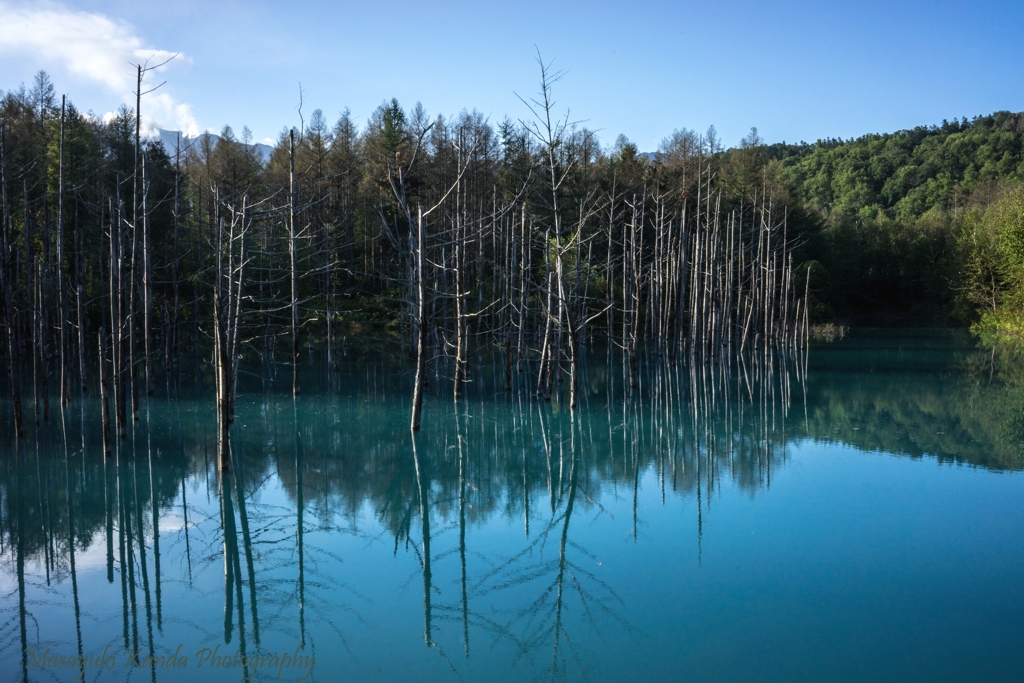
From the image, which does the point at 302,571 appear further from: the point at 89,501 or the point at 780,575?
the point at 780,575

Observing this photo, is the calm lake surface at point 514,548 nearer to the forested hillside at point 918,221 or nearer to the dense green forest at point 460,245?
the dense green forest at point 460,245

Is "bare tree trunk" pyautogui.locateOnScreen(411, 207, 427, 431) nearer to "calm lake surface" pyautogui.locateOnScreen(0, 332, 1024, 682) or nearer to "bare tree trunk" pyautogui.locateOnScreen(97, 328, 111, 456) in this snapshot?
"calm lake surface" pyautogui.locateOnScreen(0, 332, 1024, 682)

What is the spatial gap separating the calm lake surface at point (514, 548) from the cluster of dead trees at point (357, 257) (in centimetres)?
108

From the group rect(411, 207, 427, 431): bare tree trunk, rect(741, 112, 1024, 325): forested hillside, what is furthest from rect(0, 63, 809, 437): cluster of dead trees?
rect(741, 112, 1024, 325): forested hillside

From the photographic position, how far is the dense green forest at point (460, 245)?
1073 centimetres

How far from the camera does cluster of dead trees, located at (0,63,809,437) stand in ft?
32.9

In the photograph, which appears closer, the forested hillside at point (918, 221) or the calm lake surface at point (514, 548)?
the calm lake surface at point (514, 548)

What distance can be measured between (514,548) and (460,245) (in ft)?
26.2

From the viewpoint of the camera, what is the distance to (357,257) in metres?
24.9

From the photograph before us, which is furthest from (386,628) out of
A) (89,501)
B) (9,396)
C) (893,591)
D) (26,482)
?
(9,396)

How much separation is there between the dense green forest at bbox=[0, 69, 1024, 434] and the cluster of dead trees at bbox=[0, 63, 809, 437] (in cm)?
13

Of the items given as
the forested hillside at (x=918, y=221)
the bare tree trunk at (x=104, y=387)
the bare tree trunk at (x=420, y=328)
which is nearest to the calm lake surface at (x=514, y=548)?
the bare tree trunk at (x=104, y=387)

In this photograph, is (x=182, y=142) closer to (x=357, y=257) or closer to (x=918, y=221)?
(x=357, y=257)

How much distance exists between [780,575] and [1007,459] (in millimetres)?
5682
